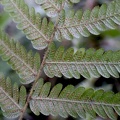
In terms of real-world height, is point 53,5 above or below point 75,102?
above

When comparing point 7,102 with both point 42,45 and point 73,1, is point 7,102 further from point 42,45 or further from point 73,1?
point 73,1

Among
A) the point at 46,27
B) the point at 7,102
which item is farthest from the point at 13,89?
the point at 46,27

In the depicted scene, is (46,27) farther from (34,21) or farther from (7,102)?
(7,102)

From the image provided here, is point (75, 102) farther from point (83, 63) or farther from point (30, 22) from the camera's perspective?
point (30, 22)

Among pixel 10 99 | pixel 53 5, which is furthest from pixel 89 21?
pixel 10 99

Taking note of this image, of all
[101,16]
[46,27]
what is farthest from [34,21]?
[101,16]

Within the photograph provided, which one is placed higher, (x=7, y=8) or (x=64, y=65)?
(x=7, y=8)
